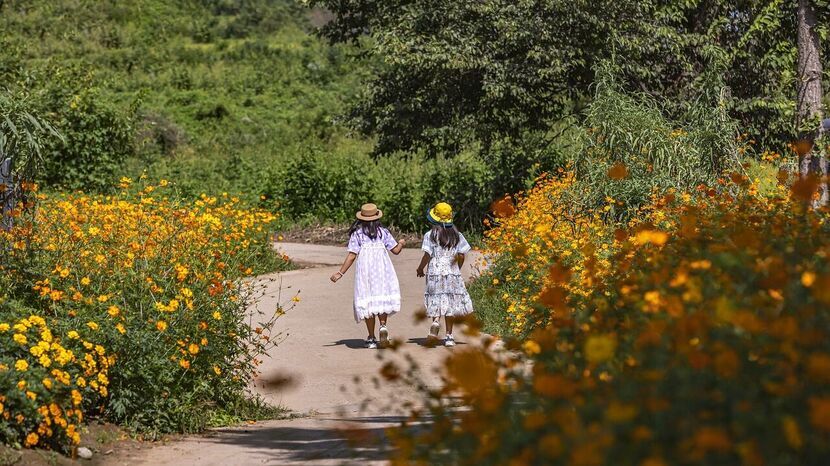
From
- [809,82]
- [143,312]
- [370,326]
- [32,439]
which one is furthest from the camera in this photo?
[809,82]

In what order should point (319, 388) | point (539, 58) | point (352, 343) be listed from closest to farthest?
point (319, 388)
point (352, 343)
point (539, 58)

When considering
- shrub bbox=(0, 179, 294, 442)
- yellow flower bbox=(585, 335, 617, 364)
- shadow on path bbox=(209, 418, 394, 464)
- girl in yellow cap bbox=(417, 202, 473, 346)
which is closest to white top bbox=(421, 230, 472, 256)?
girl in yellow cap bbox=(417, 202, 473, 346)

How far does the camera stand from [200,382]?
24.2 feet

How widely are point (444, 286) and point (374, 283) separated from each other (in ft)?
2.14

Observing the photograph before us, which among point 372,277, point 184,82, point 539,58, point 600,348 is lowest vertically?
point 600,348

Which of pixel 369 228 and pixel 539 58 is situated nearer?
pixel 369 228

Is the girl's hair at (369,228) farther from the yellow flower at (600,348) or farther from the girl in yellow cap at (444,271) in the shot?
the yellow flower at (600,348)

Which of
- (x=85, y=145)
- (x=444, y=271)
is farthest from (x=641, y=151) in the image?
(x=85, y=145)

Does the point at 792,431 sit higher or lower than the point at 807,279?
lower

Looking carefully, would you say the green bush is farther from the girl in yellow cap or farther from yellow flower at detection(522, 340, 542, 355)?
yellow flower at detection(522, 340, 542, 355)

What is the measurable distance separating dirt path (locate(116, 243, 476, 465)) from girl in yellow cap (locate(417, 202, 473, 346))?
346mm

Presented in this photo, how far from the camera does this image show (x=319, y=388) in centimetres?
→ 925

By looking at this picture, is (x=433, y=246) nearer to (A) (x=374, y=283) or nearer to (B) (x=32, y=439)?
(A) (x=374, y=283)

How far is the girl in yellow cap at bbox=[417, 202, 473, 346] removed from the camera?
11102 mm
